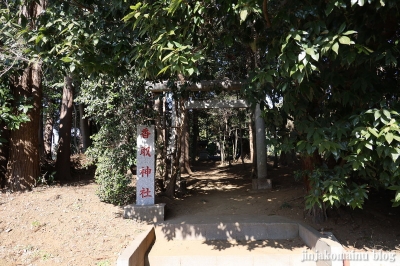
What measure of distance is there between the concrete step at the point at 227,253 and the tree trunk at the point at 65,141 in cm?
416

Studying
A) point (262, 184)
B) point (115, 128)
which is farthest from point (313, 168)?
point (115, 128)

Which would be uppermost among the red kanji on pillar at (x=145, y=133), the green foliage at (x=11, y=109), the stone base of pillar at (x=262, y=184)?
the green foliage at (x=11, y=109)

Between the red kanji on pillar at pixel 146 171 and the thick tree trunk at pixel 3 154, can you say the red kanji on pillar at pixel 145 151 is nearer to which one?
the red kanji on pillar at pixel 146 171

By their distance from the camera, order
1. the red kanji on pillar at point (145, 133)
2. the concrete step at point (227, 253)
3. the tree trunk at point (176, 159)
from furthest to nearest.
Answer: the tree trunk at point (176, 159)
the red kanji on pillar at point (145, 133)
the concrete step at point (227, 253)

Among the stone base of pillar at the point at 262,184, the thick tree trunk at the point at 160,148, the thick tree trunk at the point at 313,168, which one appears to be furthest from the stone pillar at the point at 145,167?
the stone base of pillar at the point at 262,184

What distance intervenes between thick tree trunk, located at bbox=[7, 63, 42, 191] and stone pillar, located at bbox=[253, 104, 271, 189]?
6.01 meters

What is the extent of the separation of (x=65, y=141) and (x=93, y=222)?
388 centimetres

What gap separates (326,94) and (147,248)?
A: 3944mm

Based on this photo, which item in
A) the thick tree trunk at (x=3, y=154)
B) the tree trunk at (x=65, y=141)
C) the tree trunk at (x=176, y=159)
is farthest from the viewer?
the tree trunk at (x=65, y=141)

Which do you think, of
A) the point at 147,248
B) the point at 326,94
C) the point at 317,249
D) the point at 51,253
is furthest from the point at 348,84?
the point at 51,253

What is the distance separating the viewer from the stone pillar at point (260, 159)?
9188 millimetres

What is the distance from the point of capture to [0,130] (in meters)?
6.66

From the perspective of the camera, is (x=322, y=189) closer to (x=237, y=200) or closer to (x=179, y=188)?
(x=237, y=200)

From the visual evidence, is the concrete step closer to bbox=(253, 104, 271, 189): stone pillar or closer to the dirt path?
the dirt path
